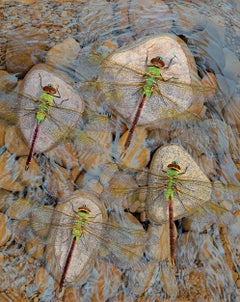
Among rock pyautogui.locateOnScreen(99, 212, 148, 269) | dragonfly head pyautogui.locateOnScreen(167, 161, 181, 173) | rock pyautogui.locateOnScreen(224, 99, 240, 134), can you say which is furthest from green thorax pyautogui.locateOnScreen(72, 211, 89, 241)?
rock pyautogui.locateOnScreen(224, 99, 240, 134)

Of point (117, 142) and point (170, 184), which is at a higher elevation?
point (117, 142)

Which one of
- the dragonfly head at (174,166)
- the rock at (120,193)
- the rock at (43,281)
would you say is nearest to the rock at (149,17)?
the dragonfly head at (174,166)

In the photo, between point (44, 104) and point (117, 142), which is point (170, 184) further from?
point (44, 104)

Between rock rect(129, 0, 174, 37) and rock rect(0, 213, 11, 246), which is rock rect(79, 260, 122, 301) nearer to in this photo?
Answer: rock rect(0, 213, 11, 246)

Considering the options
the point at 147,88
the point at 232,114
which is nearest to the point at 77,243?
the point at 147,88

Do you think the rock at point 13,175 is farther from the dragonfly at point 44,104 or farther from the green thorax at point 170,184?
the green thorax at point 170,184

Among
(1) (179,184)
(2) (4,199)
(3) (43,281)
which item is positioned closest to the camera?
(3) (43,281)
